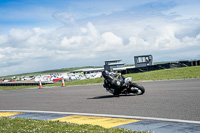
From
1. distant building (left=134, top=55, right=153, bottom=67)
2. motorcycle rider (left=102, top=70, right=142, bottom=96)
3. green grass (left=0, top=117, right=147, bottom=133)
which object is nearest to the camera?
green grass (left=0, top=117, right=147, bottom=133)

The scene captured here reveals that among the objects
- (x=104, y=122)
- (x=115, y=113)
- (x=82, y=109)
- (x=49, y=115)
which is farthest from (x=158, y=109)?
(x=49, y=115)

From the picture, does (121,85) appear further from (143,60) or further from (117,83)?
(143,60)

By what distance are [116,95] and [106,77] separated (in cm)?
101

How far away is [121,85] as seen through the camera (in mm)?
12766

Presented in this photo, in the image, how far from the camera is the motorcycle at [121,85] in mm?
12555

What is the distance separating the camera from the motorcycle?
12.6m

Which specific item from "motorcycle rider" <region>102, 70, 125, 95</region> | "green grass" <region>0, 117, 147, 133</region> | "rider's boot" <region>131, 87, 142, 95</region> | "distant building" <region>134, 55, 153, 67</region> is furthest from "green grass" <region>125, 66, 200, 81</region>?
"distant building" <region>134, 55, 153, 67</region>

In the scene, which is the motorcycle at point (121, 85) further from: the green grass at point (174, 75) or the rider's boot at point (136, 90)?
the green grass at point (174, 75)

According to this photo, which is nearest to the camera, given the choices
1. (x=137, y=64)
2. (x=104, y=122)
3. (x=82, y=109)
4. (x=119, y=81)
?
(x=104, y=122)

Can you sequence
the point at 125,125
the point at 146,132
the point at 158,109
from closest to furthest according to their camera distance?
1. the point at 146,132
2. the point at 125,125
3. the point at 158,109

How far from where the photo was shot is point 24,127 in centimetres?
711

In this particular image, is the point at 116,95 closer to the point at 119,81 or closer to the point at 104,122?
the point at 119,81

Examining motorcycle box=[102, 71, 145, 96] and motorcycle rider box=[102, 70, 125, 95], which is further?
motorcycle rider box=[102, 70, 125, 95]

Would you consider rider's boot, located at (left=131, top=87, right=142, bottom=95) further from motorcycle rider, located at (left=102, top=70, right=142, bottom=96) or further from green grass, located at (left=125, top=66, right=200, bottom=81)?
green grass, located at (left=125, top=66, right=200, bottom=81)
